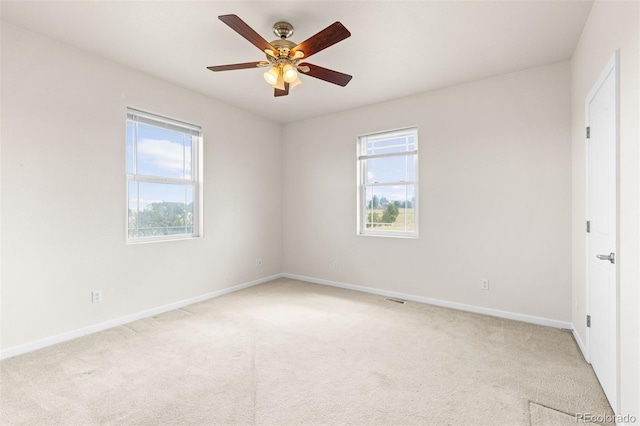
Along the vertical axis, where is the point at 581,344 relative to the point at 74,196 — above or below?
below

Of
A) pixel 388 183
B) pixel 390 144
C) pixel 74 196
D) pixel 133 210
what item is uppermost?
pixel 390 144

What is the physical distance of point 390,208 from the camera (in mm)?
4520

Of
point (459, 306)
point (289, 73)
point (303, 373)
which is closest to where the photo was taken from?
point (303, 373)

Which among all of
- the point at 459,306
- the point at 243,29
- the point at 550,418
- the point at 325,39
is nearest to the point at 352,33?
the point at 325,39

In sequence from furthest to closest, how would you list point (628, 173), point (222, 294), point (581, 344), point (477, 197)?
1. point (222, 294)
2. point (477, 197)
3. point (581, 344)
4. point (628, 173)

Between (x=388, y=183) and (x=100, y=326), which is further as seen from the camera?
(x=388, y=183)

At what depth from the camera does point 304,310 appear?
3.79 metres

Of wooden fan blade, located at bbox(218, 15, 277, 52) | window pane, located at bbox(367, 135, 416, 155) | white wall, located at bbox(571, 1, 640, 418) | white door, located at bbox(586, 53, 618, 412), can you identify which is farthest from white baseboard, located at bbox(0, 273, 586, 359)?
wooden fan blade, located at bbox(218, 15, 277, 52)

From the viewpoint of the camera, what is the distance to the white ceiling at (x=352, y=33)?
2357 millimetres

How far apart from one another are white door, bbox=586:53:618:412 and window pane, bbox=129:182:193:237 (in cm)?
412

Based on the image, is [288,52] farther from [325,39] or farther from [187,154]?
[187,154]

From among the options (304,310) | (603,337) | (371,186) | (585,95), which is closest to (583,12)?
(585,95)

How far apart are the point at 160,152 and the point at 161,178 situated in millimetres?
320

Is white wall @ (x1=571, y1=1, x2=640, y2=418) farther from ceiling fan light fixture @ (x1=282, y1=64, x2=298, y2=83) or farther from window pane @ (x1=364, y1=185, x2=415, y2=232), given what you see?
window pane @ (x1=364, y1=185, x2=415, y2=232)
